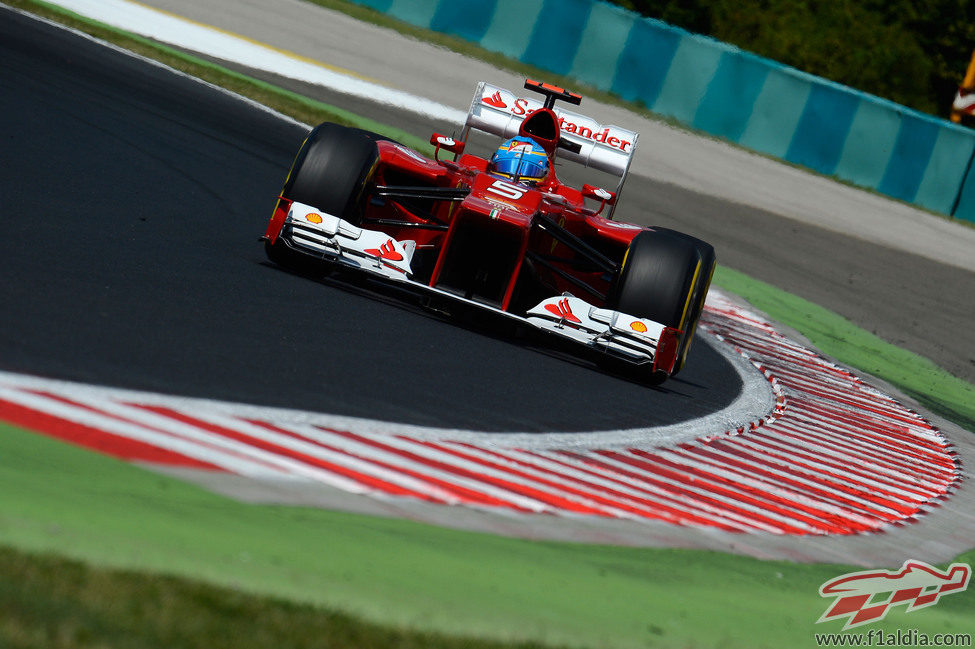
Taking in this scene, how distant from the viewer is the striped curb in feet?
15.2

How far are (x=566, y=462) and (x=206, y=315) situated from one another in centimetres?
192

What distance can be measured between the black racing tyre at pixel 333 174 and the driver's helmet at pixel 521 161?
1.19 meters

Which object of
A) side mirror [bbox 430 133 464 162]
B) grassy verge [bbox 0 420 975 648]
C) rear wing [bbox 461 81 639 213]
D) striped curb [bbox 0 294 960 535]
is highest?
rear wing [bbox 461 81 639 213]

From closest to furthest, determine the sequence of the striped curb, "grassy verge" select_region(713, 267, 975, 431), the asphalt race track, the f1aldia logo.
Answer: the striped curb
the f1aldia logo
the asphalt race track
"grassy verge" select_region(713, 267, 975, 431)

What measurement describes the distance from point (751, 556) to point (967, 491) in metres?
3.31

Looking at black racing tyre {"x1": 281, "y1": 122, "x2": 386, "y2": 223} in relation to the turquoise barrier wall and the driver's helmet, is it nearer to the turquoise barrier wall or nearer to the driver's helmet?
the driver's helmet

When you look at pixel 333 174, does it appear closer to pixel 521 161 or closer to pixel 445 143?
pixel 445 143

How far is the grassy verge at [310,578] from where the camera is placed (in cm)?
327

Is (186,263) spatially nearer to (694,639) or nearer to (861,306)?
(694,639)

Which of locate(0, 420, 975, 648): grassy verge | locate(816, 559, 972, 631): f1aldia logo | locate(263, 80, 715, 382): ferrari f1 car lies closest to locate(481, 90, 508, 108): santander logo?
locate(263, 80, 715, 382): ferrari f1 car

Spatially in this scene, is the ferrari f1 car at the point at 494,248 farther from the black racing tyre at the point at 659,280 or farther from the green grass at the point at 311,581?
the green grass at the point at 311,581

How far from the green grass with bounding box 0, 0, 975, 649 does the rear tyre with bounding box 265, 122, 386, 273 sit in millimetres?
4176

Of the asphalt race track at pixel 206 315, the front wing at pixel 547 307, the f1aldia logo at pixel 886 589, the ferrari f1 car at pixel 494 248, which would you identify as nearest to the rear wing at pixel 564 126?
the ferrari f1 car at pixel 494 248

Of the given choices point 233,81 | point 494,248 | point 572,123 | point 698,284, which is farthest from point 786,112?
point 494,248
